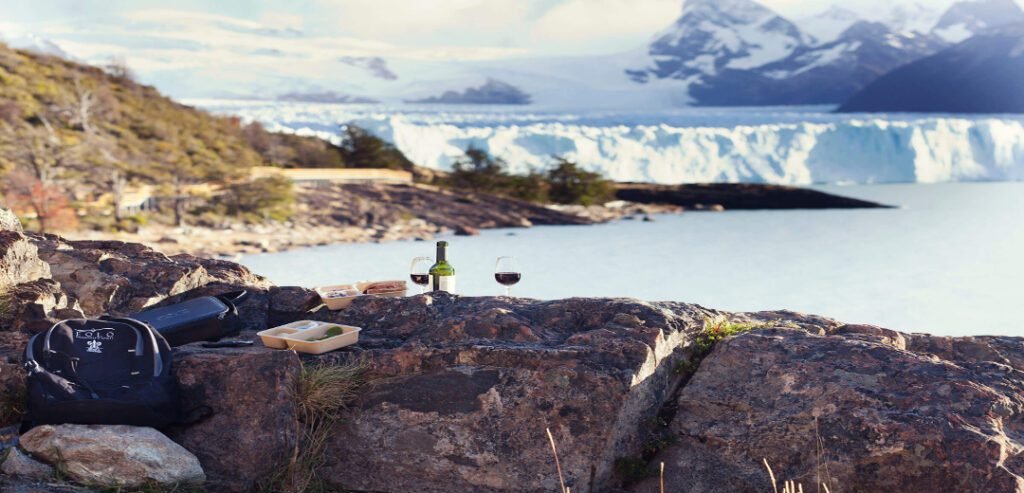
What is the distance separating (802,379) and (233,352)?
257 cm

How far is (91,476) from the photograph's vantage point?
3832 millimetres

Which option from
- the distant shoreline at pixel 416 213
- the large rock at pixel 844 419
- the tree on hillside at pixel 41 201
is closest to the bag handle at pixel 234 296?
the large rock at pixel 844 419

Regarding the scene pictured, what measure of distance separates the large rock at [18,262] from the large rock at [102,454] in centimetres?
130

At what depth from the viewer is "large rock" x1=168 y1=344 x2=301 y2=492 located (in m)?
4.11

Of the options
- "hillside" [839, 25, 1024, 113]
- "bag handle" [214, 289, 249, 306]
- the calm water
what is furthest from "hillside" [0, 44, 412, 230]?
"hillside" [839, 25, 1024, 113]

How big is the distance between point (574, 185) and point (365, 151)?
54.4ft

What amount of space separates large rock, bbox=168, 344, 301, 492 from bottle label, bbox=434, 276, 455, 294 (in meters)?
1.40

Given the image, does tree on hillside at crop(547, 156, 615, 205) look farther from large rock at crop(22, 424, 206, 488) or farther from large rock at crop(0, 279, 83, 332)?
large rock at crop(22, 424, 206, 488)

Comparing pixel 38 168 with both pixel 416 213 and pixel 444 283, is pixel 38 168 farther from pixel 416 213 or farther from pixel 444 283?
pixel 444 283

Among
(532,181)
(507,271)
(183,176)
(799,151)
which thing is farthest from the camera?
(799,151)

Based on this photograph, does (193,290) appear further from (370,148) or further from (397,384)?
(370,148)

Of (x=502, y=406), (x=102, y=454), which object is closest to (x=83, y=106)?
(x=102, y=454)

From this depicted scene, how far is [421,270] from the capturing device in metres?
5.56

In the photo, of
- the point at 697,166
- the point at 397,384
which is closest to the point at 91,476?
the point at 397,384
